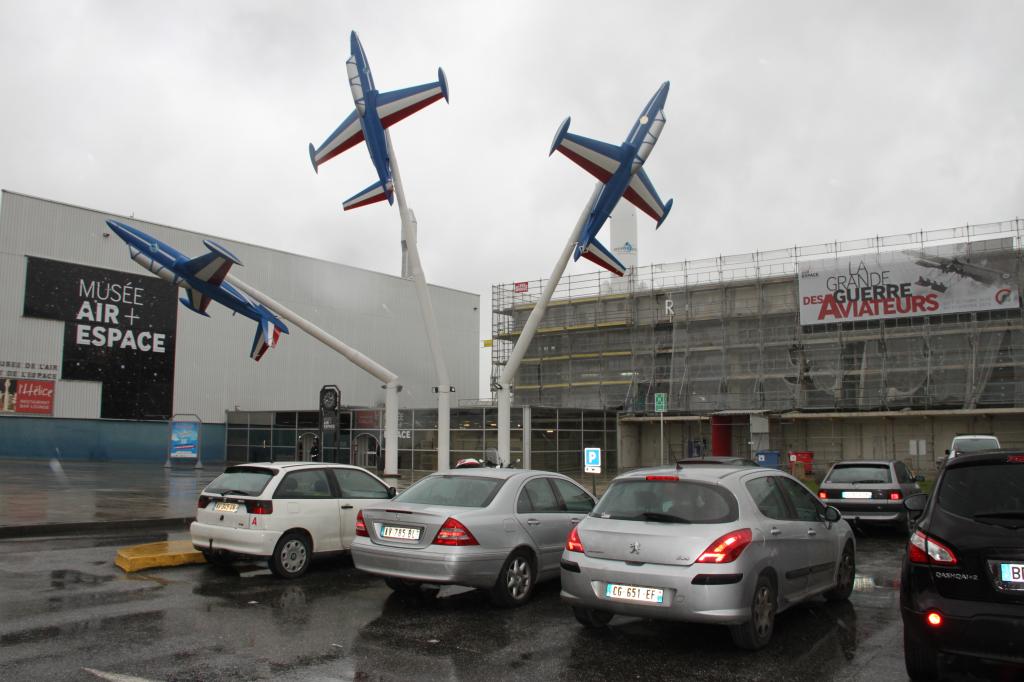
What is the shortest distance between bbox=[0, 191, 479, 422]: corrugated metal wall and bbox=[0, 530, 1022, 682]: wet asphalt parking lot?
115 feet

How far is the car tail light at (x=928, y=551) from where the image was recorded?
5.08 metres

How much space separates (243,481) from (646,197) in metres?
17.9

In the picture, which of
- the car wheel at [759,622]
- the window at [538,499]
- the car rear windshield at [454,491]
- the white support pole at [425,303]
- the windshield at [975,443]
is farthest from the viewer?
the white support pole at [425,303]

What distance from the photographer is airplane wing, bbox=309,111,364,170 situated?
23.7 meters

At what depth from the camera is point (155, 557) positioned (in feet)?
32.6

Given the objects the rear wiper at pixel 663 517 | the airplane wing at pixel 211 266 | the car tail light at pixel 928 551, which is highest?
the airplane wing at pixel 211 266

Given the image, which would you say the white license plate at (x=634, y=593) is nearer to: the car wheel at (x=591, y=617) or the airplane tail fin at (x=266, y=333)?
the car wheel at (x=591, y=617)

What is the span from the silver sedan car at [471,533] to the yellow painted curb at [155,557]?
3.20m

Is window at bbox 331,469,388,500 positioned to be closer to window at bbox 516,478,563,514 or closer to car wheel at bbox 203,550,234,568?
car wheel at bbox 203,550,234,568

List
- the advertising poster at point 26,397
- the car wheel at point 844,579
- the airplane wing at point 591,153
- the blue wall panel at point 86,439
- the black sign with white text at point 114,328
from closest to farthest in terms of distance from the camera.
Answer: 1. the car wheel at point 844,579
2. the airplane wing at point 591,153
3. the advertising poster at point 26,397
4. the blue wall panel at point 86,439
5. the black sign with white text at point 114,328

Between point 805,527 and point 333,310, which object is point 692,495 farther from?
point 333,310

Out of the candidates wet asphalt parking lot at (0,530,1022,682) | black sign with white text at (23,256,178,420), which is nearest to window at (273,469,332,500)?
wet asphalt parking lot at (0,530,1022,682)

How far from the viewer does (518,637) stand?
692cm

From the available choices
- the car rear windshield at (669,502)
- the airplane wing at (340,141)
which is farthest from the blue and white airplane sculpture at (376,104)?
the car rear windshield at (669,502)
